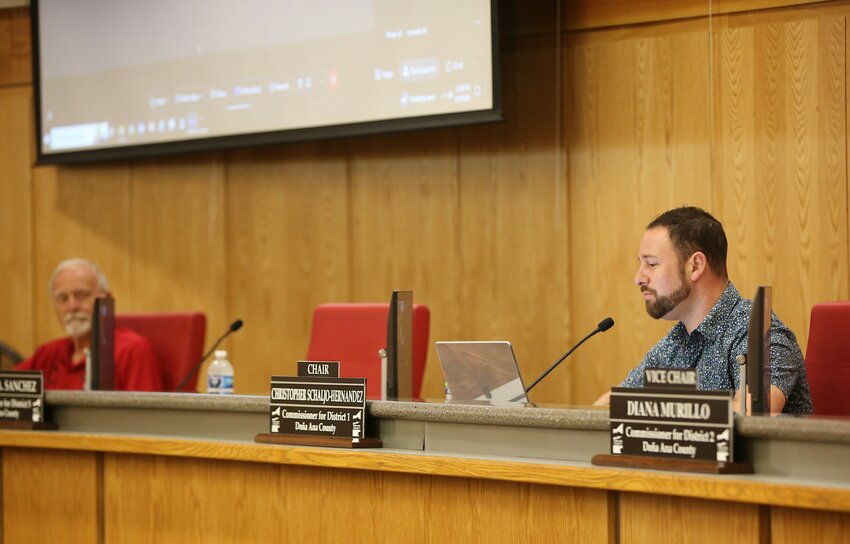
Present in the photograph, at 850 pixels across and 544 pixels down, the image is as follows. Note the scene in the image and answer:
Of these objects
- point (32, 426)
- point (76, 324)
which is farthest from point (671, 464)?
Answer: point (76, 324)

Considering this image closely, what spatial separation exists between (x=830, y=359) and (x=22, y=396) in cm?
191

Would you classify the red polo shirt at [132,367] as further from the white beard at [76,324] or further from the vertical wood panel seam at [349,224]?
the vertical wood panel seam at [349,224]

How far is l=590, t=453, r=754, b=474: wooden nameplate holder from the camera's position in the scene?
5.11ft

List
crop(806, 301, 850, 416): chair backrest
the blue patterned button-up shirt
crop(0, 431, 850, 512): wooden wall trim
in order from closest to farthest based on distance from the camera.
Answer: crop(0, 431, 850, 512): wooden wall trim
the blue patterned button-up shirt
crop(806, 301, 850, 416): chair backrest

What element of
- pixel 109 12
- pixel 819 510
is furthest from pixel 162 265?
pixel 819 510

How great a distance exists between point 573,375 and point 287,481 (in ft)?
6.52

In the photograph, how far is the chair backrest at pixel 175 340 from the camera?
11.3 ft

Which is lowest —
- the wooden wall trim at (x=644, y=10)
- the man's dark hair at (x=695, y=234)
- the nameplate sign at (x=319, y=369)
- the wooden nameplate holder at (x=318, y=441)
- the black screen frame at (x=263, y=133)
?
the wooden nameplate holder at (x=318, y=441)

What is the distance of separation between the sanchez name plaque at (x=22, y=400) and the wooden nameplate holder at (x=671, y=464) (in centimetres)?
142

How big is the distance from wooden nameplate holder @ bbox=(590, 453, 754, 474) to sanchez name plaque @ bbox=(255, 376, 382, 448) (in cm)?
51

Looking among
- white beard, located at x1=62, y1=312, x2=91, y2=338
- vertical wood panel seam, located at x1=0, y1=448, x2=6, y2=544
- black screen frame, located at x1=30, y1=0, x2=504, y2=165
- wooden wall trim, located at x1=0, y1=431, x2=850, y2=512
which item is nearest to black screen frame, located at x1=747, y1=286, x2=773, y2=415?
wooden wall trim, located at x1=0, y1=431, x2=850, y2=512

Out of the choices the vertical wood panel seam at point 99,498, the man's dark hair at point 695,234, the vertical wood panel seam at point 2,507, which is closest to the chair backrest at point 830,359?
the man's dark hair at point 695,234

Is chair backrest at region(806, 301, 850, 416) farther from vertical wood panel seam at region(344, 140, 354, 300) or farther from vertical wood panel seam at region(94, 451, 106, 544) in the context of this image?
vertical wood panel seam at region(344, 140, 354, 300)

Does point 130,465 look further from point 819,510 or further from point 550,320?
point 550,320
